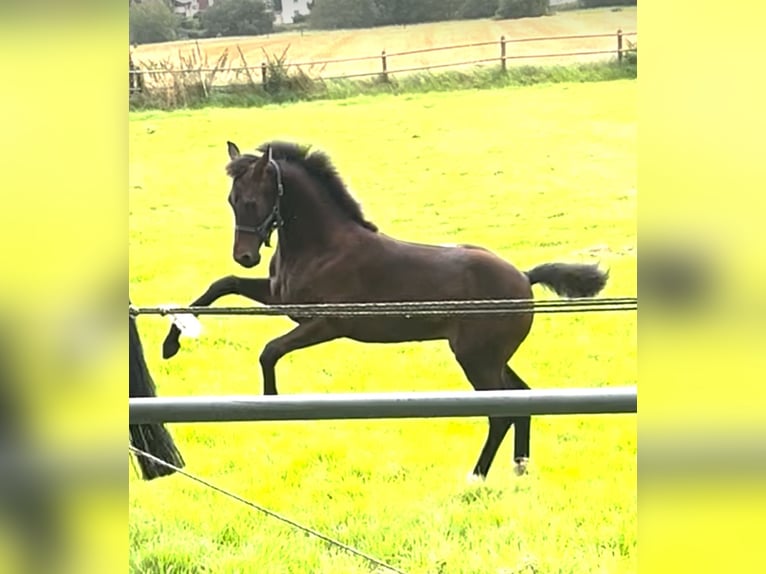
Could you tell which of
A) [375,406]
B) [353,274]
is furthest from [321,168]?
[375,406]

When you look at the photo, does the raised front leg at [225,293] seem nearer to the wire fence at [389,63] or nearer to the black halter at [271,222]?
the black halter at [271,222]

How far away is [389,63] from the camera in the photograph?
1.32 meters

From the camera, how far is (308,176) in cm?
145

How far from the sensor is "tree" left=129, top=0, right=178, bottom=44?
1142 mm

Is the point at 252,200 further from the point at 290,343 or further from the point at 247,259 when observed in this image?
the point at 290,343

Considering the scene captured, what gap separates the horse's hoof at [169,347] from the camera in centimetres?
135

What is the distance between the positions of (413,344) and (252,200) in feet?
1.24

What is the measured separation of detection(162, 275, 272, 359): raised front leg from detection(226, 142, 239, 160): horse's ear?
203 millimetres

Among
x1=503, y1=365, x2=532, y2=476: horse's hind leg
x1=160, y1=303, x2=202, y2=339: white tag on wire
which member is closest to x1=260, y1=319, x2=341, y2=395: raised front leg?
x1=160, y1=303, x2=202, y2=339: white tag on wire
